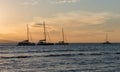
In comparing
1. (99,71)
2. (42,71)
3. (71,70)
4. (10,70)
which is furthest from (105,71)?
(10,70)

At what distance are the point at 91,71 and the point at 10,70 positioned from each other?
9591 millimetres

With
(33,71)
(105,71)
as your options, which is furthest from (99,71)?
(33,71)

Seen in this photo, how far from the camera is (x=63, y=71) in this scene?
45750 millimetres

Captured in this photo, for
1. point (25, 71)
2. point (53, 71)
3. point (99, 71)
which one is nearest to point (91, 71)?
point (99, 71)

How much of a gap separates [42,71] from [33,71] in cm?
106

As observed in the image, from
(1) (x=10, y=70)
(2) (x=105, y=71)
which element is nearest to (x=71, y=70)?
(2) (x=105, y=71)

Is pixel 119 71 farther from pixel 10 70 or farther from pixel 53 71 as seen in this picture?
pixel 10 70

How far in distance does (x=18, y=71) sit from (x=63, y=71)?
5178mm

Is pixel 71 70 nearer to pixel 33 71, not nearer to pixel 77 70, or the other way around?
pixel 77 70

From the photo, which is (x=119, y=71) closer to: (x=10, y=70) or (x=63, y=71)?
(x=63, y=71)

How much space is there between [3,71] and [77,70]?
853 cm

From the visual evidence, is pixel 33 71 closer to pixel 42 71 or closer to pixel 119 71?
pixel 42 71

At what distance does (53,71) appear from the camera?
150ft

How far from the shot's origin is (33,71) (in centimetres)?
4616
